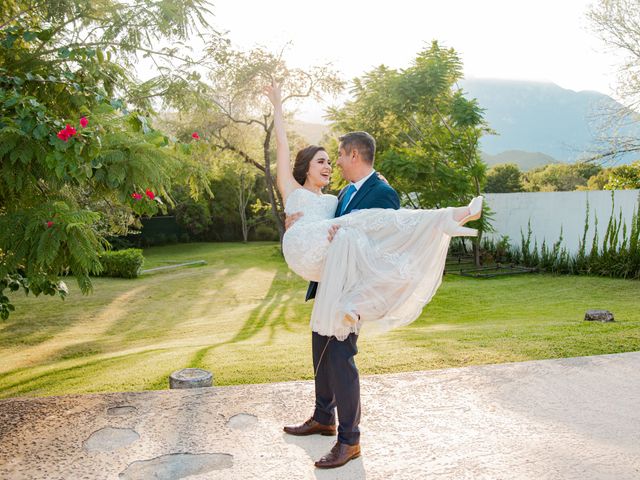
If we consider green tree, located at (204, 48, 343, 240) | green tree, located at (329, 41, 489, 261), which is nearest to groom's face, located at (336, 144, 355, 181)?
green tree, located at (329, 41, 489, 261)

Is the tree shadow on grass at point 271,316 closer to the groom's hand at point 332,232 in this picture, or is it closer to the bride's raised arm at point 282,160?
the bride's raised arm at point 282,160

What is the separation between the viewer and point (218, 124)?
78.7ft

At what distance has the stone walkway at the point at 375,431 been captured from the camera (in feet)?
10.5

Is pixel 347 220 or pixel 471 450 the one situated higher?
pixel 347 220

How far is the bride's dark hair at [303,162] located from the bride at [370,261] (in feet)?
1.06

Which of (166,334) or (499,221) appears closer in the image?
(166,334)

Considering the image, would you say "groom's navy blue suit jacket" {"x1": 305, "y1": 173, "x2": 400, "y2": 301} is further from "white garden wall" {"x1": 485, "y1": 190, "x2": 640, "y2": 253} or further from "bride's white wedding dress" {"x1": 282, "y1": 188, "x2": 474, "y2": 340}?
"white garden wall" {"x1": 485, "y1": 190, "x2": 640, "y2": 253}

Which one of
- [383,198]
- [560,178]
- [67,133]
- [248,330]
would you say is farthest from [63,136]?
[560,178]

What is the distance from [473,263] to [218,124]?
11.6 metres

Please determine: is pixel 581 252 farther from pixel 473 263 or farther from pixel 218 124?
pixel 218 124

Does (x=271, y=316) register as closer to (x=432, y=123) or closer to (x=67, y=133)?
(x=432, y=123)

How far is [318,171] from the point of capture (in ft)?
12.0

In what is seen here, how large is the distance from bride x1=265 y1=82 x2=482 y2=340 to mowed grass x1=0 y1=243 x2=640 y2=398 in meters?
2.11

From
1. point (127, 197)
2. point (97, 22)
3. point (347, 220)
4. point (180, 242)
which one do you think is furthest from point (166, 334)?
point (180, 242)
